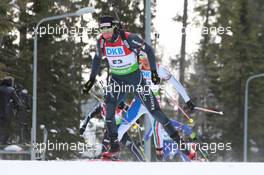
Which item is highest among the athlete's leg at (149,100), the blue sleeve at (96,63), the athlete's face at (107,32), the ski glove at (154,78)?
the athlete's face at (107,32)

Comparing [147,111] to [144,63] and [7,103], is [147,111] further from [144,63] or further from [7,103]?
[7,103]

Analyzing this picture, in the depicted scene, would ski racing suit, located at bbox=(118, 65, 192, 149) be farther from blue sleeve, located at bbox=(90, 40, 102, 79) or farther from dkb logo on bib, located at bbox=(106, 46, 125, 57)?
blue sleeve, located at bbox=(90, 40, 102, 79)

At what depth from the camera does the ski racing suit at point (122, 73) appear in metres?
10.2

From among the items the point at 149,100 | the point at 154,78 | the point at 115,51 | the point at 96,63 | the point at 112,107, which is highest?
the point at 115,51

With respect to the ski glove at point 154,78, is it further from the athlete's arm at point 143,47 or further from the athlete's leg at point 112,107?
the athlete's leg at point 112,107

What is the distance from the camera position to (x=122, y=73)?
10.5 meters
